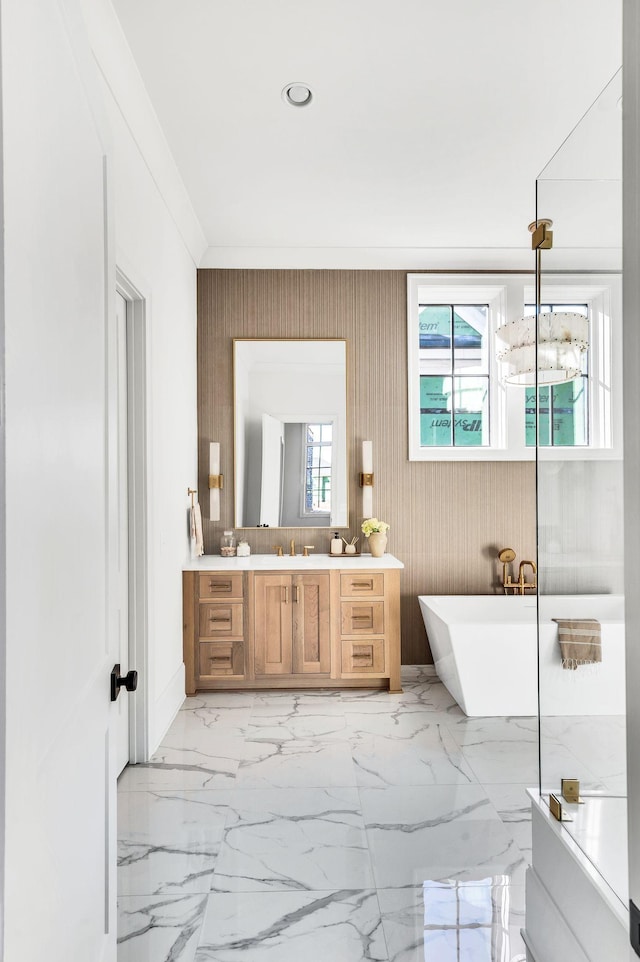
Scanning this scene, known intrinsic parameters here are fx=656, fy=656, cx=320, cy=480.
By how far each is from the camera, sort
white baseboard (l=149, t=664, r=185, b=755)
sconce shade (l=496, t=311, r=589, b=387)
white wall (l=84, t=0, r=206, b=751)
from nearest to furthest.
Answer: sconce shade (l=496, t=311, r=589, b=387) → white wall (l=84, t=0, r=206, b=751) → white baseboard (l=149, t=664, r=185, b=755)

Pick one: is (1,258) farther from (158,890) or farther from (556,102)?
(556,102)

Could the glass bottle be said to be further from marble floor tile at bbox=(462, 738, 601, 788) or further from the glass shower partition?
the glass shower partition

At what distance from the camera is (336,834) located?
2.32m

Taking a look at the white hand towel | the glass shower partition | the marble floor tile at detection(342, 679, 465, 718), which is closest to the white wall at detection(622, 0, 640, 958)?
the glass shower partition

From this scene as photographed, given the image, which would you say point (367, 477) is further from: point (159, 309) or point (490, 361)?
point (159, 309)

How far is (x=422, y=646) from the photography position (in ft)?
14.5

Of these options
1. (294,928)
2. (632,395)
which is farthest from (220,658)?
(632,395)

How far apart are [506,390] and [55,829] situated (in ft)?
13.3

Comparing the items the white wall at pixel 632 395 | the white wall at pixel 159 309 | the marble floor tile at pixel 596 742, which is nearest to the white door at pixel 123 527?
the white wall at pixel 159 309

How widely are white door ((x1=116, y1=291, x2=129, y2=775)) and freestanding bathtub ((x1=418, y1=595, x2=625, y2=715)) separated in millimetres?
1651

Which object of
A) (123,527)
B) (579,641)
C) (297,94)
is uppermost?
(297,94)

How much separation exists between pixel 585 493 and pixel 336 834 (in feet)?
5.17

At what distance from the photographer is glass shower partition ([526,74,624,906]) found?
1.30 metres

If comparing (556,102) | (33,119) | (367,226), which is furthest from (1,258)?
(367,226)
